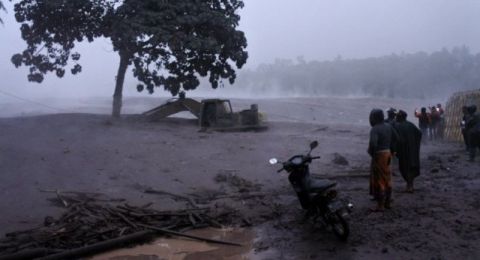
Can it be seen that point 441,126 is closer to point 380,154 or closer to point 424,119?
point 424,119

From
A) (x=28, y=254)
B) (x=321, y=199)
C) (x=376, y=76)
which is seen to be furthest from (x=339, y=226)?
(x=376, y=76)

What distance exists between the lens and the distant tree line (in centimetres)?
4925


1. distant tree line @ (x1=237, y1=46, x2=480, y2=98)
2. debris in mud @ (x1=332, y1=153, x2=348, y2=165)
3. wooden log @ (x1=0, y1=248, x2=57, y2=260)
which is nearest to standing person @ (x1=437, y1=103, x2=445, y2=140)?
debris in mud @ (x1=332, y1=153, x2=348, y2=165)

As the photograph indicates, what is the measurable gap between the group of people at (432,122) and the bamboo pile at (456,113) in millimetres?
271

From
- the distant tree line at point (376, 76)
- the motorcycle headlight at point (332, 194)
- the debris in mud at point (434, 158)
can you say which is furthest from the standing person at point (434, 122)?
the distant tree line at point (376, 76)

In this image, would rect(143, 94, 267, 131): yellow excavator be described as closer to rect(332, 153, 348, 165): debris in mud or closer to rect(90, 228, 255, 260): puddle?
rect(332, 153, 348, 165): debris in mud

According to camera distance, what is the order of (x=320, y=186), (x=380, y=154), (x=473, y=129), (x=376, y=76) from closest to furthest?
(x=320, y=186) → (x=380, y=154) → (x=473, y=129) → (x=376, y=76)

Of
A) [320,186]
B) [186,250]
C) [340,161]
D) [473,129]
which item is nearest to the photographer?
[320,186]

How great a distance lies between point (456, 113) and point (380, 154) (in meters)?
14.5

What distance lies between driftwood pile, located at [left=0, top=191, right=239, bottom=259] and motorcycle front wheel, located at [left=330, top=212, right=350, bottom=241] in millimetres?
1522

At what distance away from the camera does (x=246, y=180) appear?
40.4 feet

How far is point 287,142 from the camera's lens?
18219mm

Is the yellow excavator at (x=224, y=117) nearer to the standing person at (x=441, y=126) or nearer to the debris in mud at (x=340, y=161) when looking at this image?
the standing person at (x=441, y=126)

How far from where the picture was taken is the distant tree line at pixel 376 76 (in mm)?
49250
